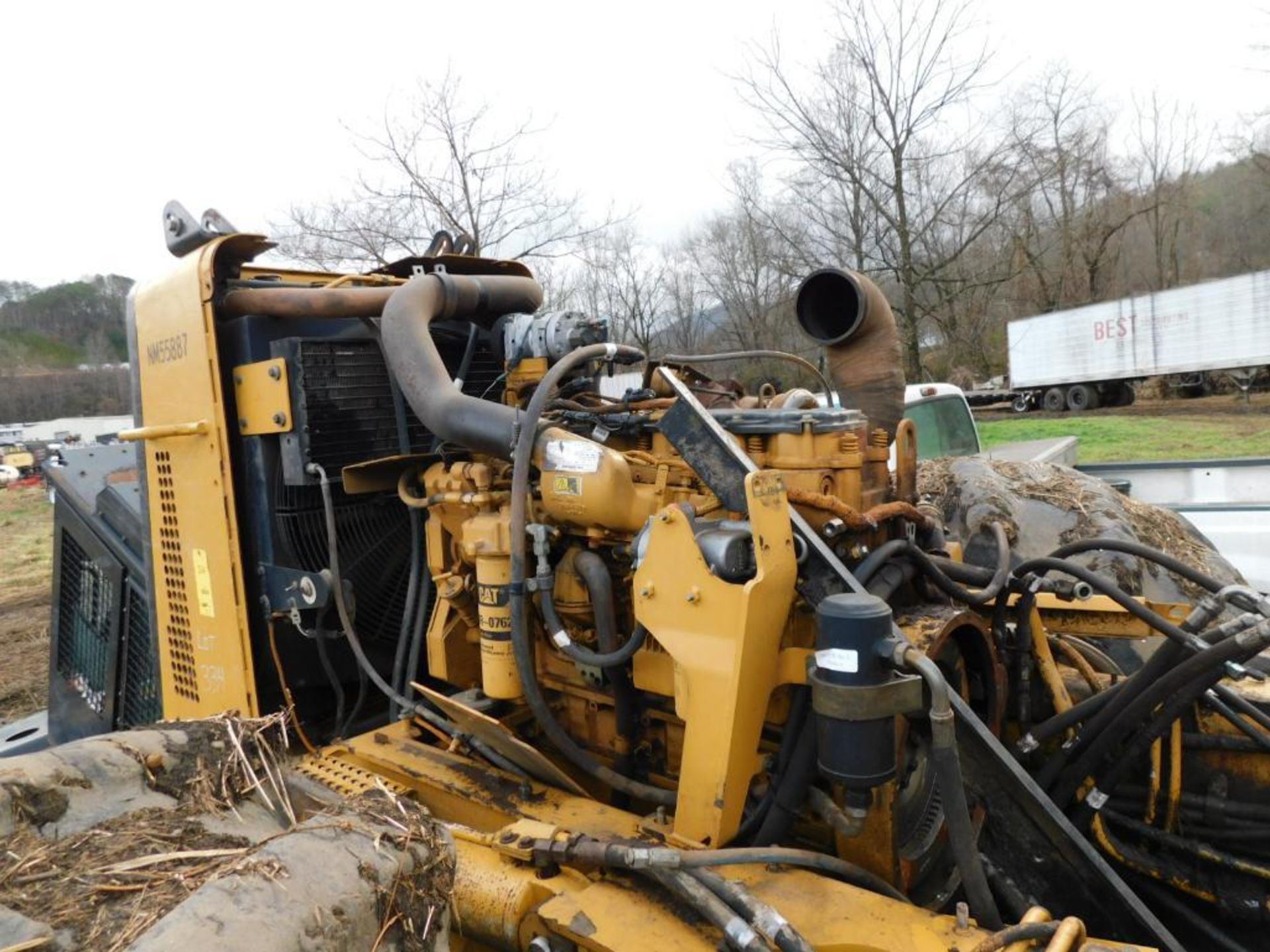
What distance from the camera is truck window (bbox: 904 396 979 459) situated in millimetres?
7457

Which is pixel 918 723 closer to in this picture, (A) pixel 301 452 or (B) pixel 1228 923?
(B) pixel 1228 923

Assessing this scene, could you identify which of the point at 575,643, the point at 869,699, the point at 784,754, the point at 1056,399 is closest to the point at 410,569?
the point at 575,643

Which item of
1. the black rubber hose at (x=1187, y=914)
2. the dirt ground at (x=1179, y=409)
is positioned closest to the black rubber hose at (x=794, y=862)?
the black rubber hose at (x=1187, y=914)

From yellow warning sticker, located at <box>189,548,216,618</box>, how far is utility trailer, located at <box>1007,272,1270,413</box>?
2707 centimetres

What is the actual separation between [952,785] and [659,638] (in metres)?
0.74

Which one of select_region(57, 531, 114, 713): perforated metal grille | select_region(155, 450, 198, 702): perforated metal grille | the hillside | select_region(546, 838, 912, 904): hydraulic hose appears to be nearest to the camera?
select_region(546, 838, 912, 904): hydraulic hose

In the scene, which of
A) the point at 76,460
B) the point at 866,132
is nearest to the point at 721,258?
the point at 866,132

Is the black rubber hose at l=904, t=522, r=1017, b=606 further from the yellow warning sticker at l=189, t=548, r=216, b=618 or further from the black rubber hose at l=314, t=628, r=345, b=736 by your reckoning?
the yellow warning sticker at l=189, t=548, r=216, b=618

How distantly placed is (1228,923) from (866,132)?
16858mm

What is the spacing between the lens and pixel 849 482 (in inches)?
94.4

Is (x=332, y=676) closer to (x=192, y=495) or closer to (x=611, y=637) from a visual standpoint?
(x=192, y=495)

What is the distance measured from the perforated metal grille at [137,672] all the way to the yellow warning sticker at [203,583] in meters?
0.71

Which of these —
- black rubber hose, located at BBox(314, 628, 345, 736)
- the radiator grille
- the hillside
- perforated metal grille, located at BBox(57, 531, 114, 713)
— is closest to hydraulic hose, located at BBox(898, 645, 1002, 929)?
the radiator grille

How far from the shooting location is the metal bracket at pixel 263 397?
3.11 meters
